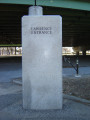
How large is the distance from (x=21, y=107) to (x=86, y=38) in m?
36.3

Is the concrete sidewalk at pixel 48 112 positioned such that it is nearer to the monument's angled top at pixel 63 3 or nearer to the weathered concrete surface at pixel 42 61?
the weathered concrete surface at pixel 42 61

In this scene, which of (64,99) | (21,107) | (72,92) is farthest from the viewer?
(72,92)

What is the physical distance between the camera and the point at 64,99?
6.09 meters

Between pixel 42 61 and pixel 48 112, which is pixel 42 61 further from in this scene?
pixel 48 112

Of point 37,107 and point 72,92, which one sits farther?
point 72,92

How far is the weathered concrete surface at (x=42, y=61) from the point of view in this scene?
192 inches

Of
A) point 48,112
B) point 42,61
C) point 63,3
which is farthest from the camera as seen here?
point 63,3

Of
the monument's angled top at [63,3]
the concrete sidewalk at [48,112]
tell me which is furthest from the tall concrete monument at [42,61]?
the monument's angled top at [63,3]

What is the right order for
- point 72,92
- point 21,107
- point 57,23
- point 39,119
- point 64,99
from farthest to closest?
point 72,92 → point 64,99 → point 21,107 → point 57,23 → point 39,119

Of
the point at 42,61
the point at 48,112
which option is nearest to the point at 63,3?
the point at 42,61

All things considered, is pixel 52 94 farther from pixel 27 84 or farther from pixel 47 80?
pixel 27 84

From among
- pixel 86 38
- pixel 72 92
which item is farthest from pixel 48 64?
pixel 86 38

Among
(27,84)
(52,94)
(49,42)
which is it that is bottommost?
(52,94)

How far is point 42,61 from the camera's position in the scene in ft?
16.2
